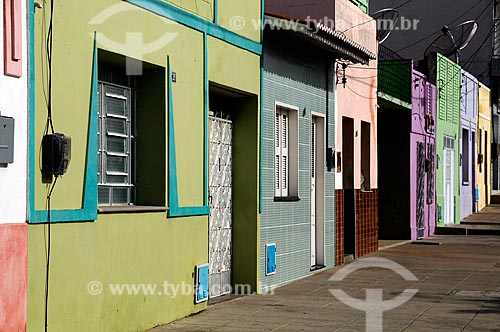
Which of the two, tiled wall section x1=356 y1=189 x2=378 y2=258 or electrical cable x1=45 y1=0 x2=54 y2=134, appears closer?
electrical cable x1=45 y1=0 x2=54 y2=134

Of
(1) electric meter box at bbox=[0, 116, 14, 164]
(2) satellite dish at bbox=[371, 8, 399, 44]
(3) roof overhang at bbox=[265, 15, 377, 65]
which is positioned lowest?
(1) electric meter box at bbox=[0, 116, 14, 164]

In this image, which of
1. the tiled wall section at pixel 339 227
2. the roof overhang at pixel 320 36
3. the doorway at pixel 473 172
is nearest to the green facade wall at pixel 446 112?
the doorway at pixel 473 172

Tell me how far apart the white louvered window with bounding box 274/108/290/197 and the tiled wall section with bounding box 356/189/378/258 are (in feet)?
13.2

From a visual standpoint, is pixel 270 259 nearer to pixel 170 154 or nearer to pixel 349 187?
pixel 170 154

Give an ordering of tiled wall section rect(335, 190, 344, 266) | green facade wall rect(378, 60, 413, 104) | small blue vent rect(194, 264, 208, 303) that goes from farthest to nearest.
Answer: green facade wall rect(378, 60, 413, 104), tiled wall section rect(335, 190, 344, 266), small blue vent rect(194, 264, 208, 303)

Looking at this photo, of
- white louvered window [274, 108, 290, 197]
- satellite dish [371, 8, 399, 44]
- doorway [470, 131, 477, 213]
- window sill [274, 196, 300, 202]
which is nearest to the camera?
window sill [274, 196, 300, 202]

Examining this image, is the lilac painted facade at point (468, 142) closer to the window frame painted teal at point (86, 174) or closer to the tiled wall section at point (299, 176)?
the tiled wall section at point (299, 176)

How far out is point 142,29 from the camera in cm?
1008

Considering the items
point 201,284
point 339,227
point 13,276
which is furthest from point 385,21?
point 13,276

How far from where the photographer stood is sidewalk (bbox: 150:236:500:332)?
10781mm

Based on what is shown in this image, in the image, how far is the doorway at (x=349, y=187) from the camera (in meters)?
18.7

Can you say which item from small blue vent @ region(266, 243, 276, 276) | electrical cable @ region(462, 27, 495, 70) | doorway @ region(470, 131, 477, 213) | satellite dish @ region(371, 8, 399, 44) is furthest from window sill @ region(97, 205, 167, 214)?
electrical cable @ region(462, 27, 495, 70)

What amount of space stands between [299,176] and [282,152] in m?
0.58

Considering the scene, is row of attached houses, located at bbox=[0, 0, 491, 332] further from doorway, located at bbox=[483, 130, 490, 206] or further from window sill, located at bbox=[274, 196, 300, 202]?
doorway, located at bbox=[483, 130, 490, 206]
